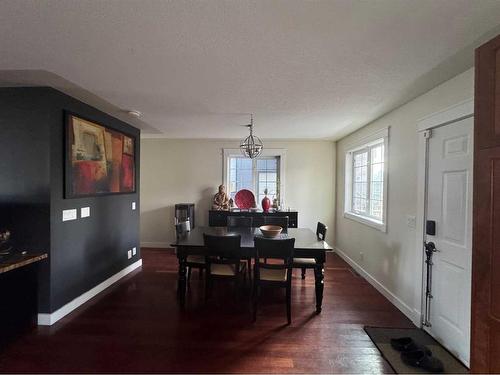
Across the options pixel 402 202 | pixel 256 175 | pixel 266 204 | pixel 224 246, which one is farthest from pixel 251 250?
pixel 256 175

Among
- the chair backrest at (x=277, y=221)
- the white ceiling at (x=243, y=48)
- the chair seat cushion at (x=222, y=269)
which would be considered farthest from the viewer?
the chair backrest at (x=277, y=221)

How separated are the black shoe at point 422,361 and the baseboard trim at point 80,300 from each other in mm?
3242

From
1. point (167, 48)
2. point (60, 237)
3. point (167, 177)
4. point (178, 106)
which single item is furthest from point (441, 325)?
point (167, 177)

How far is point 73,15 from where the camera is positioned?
133cm

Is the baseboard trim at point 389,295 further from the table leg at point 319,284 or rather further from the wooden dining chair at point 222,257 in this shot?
the wooden dining chair at point 222,257

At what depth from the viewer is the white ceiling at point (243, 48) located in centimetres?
129

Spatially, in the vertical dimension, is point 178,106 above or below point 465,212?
above

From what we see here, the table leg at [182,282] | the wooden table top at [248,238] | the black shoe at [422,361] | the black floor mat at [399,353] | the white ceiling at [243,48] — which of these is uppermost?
the white ceiling at [243,48]

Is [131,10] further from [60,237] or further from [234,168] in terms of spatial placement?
[234,168]

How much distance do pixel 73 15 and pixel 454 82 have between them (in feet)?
9.22

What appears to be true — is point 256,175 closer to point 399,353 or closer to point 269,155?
point 269,155

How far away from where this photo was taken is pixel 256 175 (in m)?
5.29

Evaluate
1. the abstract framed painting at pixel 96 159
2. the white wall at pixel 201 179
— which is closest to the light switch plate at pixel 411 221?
the white wall at pixel 201 179

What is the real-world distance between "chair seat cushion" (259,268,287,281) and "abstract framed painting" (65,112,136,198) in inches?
87.6
